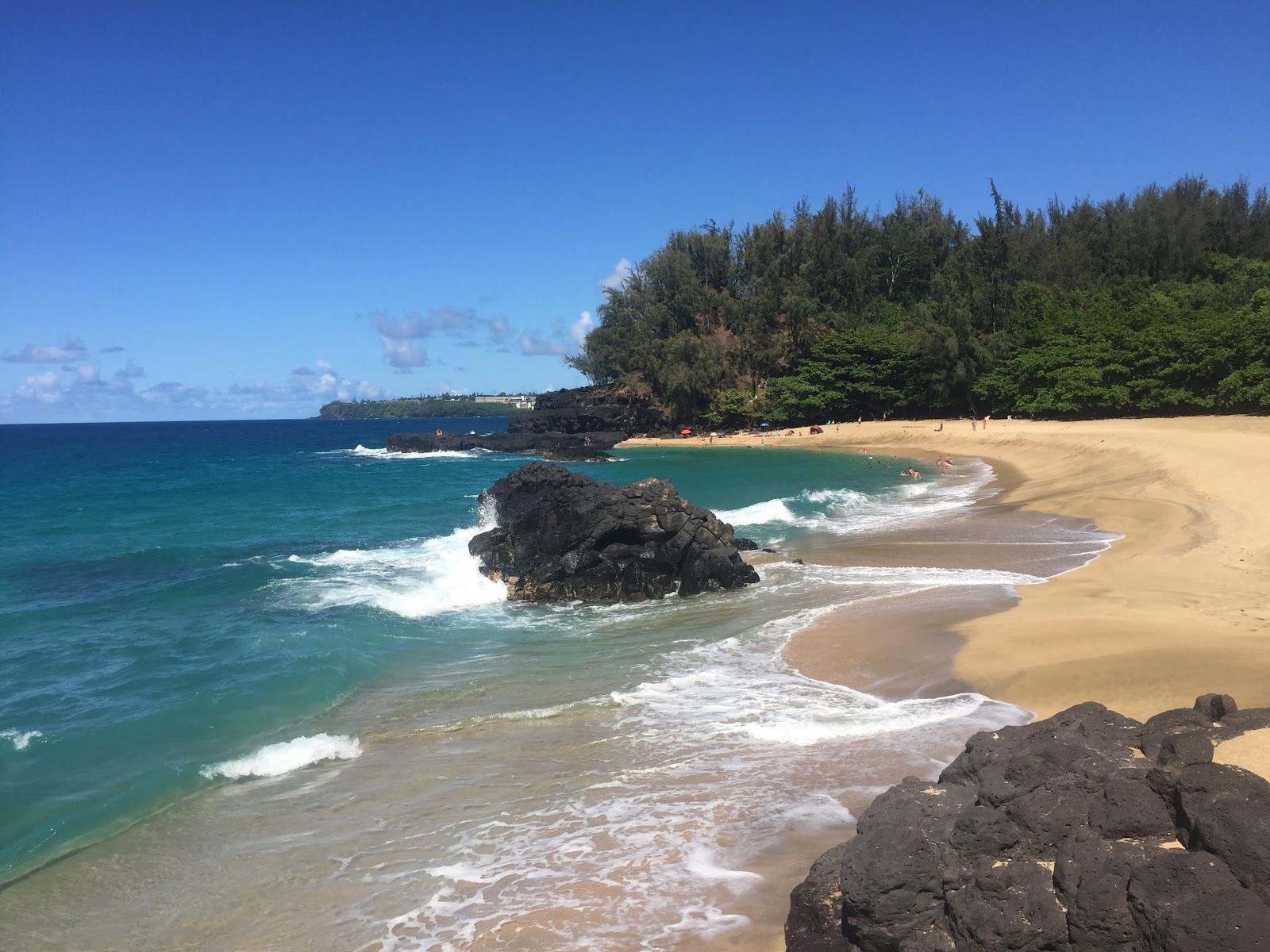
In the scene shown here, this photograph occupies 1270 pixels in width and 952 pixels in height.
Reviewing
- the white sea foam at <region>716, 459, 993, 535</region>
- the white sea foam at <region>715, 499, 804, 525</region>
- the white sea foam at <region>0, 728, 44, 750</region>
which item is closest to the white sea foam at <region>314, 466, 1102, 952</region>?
the white sea foam at <region>0, 728, 44, 750</region>

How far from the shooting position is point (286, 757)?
927 centimetres

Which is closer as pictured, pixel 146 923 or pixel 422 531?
pixel 146 923

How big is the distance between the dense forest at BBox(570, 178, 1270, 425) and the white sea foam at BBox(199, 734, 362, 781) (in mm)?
44715

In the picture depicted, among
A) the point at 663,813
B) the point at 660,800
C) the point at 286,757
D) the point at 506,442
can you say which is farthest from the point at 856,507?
the point at 506,442

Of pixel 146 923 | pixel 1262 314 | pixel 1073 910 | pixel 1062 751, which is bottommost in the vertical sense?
pixel 146 923

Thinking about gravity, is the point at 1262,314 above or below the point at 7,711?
above

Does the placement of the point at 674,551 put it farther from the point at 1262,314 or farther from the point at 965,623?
the point at 1262,314

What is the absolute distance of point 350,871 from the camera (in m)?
6.70

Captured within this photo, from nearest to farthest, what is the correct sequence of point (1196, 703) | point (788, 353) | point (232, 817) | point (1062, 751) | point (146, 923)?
1. point (1062, 751)
2. point (1196, 703)
3. point (146, 923)
4. point (232, 817)
5. point (788, 353)

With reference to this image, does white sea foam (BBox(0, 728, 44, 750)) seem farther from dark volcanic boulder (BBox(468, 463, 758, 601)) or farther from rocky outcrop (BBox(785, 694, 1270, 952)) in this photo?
rocky outcrop (BBox(785, 694, 1270, 952))

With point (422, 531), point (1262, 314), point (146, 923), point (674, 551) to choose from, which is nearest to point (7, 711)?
point (146, 923)

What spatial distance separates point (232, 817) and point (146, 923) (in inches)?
66.7

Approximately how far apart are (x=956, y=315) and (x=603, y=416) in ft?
115

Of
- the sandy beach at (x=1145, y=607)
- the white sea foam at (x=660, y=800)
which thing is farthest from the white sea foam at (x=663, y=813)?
the sandy beach at (x=1145, y=607)
